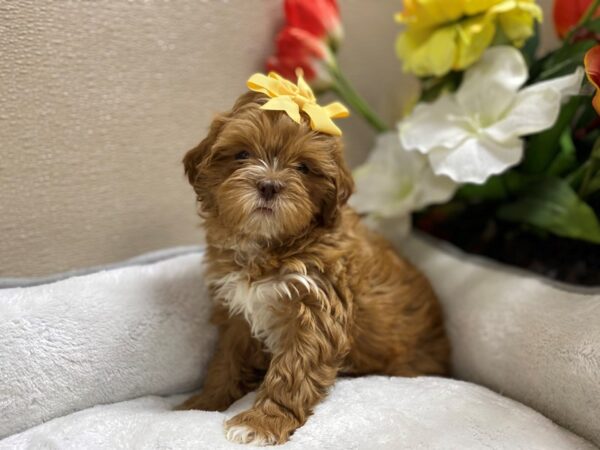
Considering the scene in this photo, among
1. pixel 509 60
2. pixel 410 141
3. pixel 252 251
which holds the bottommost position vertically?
pixel 252 251

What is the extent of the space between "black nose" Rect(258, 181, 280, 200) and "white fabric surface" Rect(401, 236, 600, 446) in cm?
74

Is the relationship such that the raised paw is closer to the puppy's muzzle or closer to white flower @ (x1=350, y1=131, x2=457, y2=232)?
the puppy's muzzle

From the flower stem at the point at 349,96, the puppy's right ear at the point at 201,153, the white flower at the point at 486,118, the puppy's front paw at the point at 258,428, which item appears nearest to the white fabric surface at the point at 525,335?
the white flower at the point at 486,118

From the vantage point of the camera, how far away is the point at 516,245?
1874 millimetres

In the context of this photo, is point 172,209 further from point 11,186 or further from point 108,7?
point 108,7

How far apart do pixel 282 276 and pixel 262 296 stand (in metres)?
0.06

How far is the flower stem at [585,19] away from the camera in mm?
1554

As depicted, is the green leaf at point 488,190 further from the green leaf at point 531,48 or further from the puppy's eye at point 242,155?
A: the puppy's eye at point 242,155

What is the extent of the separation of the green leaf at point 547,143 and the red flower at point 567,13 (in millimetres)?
298

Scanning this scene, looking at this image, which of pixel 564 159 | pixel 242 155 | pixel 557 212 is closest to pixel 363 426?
pixel 242 155

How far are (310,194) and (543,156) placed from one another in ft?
2.72

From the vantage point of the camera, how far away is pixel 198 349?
152cm

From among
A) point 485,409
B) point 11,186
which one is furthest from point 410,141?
point 11,186

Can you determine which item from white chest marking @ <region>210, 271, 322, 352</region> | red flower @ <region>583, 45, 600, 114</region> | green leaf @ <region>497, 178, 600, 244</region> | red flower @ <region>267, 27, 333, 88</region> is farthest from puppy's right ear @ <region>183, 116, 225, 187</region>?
green leaf @ <region>497, 178, 600, 244</region>
